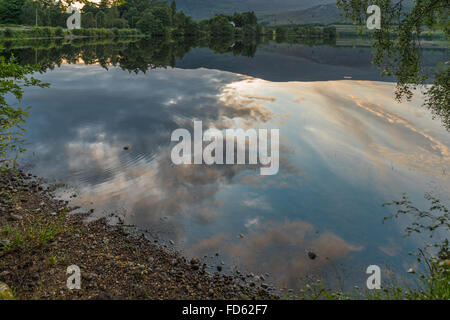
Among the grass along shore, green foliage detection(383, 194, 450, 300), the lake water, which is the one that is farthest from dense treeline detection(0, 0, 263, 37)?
green foliage detection(383, 194, 450, 300)

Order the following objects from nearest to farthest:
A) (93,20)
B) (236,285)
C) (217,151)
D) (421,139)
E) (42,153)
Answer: (236,285) < (42,153) < (217,151) < (421,139) < (93,20)

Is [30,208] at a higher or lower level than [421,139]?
lower

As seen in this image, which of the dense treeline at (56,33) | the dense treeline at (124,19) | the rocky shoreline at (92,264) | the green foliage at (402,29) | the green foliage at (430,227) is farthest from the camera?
the dense treeline at (124,19)

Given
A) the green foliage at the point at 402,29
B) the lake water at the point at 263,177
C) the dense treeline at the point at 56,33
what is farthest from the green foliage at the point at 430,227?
the dense treeline at the point at 56,33

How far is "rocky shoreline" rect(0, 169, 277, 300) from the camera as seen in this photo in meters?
7.83

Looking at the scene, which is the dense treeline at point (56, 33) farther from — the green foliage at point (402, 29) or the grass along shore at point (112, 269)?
the green foliage at point (402, 29)

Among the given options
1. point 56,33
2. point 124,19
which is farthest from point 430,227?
point 124,19

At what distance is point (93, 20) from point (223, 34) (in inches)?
3371

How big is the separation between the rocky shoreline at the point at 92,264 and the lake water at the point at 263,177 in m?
0.94

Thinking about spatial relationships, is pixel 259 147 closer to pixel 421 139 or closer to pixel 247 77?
pixel 421 139

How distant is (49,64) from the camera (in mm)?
53156

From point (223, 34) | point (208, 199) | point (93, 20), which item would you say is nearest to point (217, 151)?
point (208, 199)

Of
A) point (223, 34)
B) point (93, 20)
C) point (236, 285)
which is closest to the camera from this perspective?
point (236, 285)

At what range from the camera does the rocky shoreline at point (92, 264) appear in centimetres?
783
